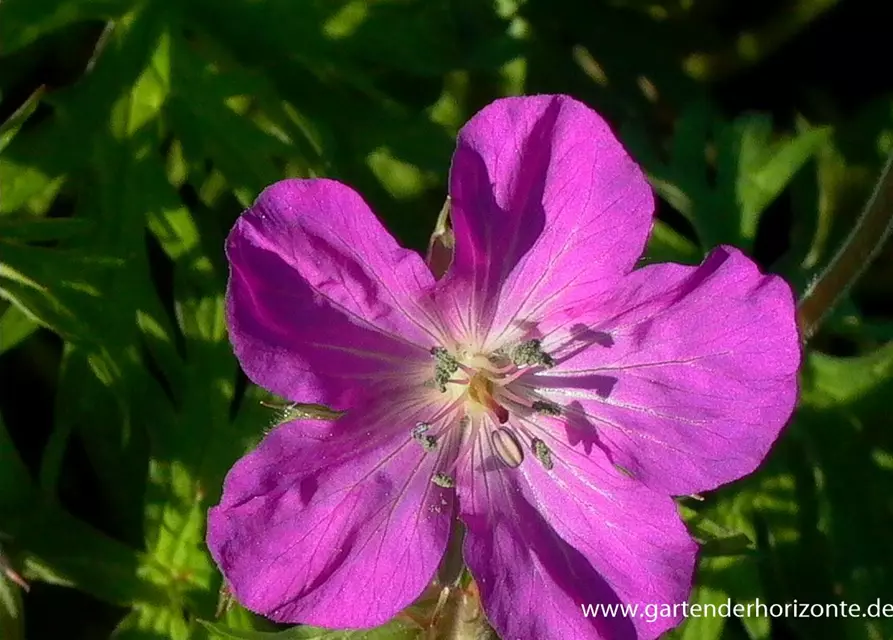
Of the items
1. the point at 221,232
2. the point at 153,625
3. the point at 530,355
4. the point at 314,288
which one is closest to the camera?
the point at 314,288

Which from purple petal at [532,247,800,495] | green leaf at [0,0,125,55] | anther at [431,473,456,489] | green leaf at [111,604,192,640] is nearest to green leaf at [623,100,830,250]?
purple petal at [532,247,800,495]

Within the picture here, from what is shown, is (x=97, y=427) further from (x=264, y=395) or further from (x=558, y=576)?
(x=558, y=576)

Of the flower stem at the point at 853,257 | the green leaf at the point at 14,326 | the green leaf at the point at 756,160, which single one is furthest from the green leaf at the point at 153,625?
the green leaf at the point at 756,160

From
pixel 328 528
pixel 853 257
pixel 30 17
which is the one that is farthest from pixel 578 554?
pixel 30 17

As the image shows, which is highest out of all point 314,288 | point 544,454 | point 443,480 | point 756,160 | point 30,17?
point 30,17

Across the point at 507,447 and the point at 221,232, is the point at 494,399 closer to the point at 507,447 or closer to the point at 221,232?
the point at 507,447

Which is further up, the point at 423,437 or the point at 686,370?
the point at 423,437

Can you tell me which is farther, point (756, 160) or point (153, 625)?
point (756, 160)
